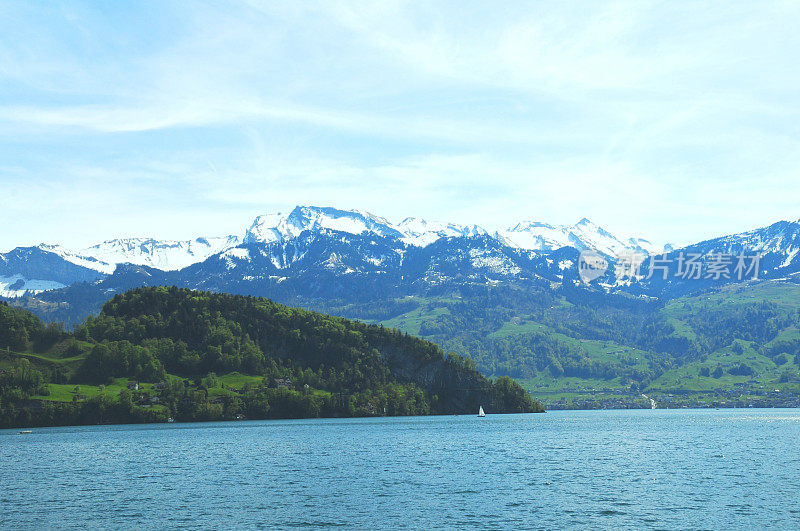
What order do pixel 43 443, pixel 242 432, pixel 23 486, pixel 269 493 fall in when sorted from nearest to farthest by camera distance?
pixel 269 493 < pixel 23 486 < pixel 43 443 < pixel 242 432

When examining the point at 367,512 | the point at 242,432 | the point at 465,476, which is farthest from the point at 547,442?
the point at 367,512

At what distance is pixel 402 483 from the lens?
307 feet

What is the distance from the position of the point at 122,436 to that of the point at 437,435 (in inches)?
3057

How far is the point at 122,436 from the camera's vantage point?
17775cm

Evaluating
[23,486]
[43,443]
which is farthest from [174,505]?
[43,443]

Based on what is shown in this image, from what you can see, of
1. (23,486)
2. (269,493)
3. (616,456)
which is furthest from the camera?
(616,456)

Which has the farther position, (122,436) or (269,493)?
(122,436)

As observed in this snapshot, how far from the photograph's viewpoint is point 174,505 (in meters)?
79.2

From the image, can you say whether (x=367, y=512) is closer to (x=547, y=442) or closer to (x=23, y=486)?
(x=23, y=486)

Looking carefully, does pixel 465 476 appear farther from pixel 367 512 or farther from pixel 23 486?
pixel 23 486

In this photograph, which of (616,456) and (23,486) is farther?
(616,456)

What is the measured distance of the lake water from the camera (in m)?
70.9

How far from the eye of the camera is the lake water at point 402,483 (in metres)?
70.9

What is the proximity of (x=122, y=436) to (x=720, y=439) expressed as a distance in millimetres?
141221
